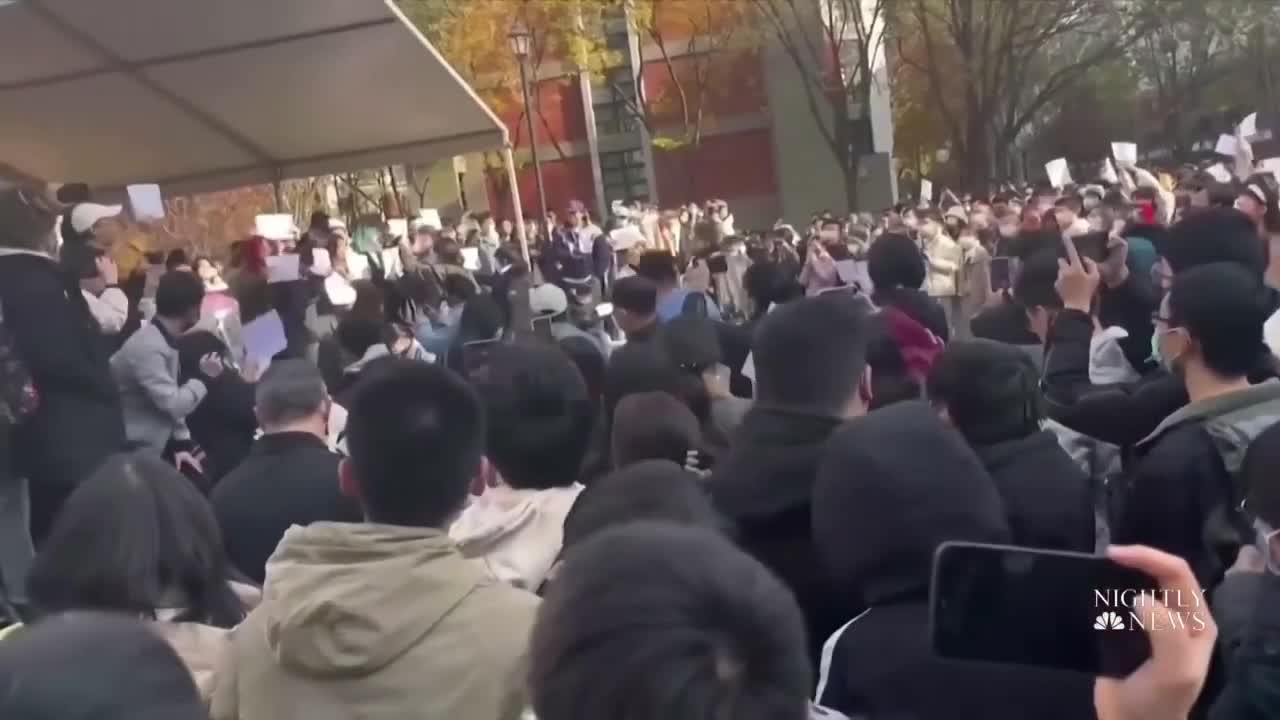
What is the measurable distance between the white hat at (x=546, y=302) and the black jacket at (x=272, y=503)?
3674 mm

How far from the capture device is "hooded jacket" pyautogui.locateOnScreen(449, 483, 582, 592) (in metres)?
3.01

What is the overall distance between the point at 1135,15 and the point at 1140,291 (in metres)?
28.0

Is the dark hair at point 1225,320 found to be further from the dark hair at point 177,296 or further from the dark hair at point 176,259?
the dark hair at point 176,259

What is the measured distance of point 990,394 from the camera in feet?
10.7

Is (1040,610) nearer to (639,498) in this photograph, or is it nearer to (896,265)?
(639,498)

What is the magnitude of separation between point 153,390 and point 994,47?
27.6m

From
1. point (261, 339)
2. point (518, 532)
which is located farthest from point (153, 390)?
point (518, 532)

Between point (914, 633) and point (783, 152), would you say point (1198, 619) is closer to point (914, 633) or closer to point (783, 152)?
point (914, 633)

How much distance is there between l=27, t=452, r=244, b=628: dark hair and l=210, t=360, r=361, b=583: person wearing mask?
0.89 m

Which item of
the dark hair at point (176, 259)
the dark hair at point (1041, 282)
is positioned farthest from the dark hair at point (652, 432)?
the dark hair at point (176, 259)

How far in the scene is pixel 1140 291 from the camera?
5.46m

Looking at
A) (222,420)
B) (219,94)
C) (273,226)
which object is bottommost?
(222,420)

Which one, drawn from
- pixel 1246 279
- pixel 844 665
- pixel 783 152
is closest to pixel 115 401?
pixel 844 665

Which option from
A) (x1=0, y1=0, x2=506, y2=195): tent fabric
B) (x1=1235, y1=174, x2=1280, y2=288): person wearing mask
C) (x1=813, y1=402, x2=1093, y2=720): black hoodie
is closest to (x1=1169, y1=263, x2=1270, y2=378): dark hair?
(x1=813, y1=402, x2=1093, y2=720): black hoodie
